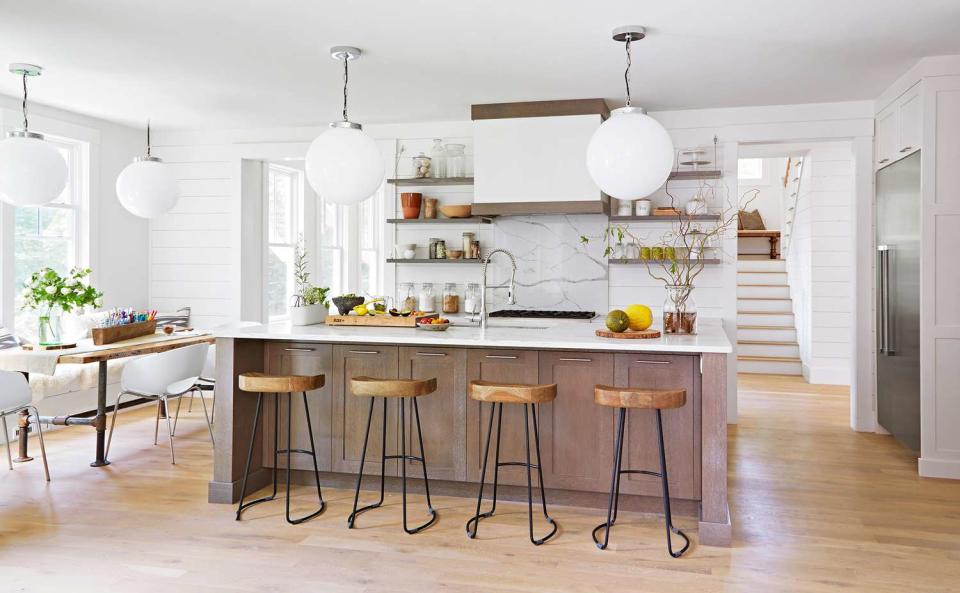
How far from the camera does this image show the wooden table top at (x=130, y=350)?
4.29m

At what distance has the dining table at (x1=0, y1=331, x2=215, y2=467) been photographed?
14.0 ft

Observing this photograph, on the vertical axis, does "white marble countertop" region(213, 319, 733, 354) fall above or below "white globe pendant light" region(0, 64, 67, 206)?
below

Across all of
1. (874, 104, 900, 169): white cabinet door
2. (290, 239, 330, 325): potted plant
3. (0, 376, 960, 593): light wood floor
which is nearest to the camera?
(0, 376, 960, 593): light wood floor

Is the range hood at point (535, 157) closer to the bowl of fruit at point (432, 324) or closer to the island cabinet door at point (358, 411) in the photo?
the bowl of fruit at point (432, 324)

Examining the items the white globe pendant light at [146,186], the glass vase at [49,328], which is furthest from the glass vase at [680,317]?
the glass vase at [49,328]

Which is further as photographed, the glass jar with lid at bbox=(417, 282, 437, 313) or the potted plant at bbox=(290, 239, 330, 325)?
the glass jar with lid at bbox=(417, 282, 437, 313)

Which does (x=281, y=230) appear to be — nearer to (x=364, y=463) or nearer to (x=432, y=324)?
(x=432, y=324)

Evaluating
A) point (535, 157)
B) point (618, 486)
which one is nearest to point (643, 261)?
point (535, 157)

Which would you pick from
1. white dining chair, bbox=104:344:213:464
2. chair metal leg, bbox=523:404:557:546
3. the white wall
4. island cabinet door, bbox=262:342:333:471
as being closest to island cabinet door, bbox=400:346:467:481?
chair metal leg, bbox=523:404:557:546

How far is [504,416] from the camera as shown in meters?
4.01

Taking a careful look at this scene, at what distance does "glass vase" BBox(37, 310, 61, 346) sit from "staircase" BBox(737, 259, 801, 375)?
7.13 m

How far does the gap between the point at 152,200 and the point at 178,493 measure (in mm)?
2044

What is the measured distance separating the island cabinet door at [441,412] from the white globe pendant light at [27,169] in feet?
7.29

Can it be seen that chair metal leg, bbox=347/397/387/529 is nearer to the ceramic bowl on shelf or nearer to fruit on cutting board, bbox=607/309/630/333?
fruit on cutting board, bbox=607/309/630/333
